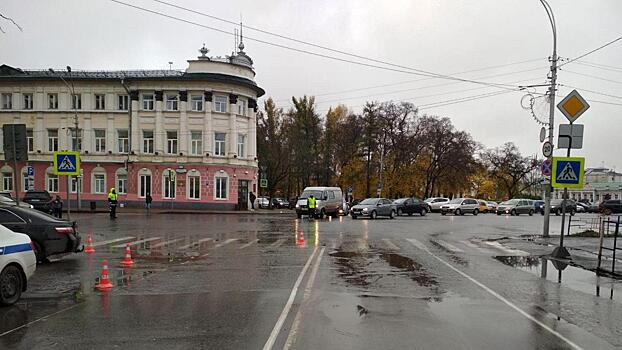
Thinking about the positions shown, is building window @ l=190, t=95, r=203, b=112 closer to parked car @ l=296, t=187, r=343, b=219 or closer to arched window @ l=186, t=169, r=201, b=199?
arched window @ l=186, t=169, r=201, b=199

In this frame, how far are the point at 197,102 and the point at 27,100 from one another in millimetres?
17755

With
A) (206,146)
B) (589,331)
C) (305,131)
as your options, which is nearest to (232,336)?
(589,331)

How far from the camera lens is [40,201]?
3316 cm

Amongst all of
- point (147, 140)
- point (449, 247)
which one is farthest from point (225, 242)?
point (147, 140)

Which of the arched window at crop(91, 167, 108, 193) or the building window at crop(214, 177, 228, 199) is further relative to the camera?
the arched window at crop(91, 167, 108, 193)

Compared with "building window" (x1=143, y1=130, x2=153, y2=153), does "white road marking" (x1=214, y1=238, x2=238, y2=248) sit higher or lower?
lower

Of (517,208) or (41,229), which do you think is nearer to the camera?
(41,229)

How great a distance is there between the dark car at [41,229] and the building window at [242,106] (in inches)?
1503

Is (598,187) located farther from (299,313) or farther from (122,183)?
(299,313)

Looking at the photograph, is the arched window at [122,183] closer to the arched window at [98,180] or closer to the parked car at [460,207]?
the arched window at [98,180]

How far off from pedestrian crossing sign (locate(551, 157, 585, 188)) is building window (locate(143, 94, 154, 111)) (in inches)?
1658

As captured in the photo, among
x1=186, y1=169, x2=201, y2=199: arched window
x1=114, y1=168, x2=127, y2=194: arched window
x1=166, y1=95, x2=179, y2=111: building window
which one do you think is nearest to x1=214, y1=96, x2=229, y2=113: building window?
x1=166, y1=95, x2=179, y2=111: building window

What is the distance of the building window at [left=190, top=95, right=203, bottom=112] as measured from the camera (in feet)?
159

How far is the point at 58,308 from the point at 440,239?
Result: 644 inches
